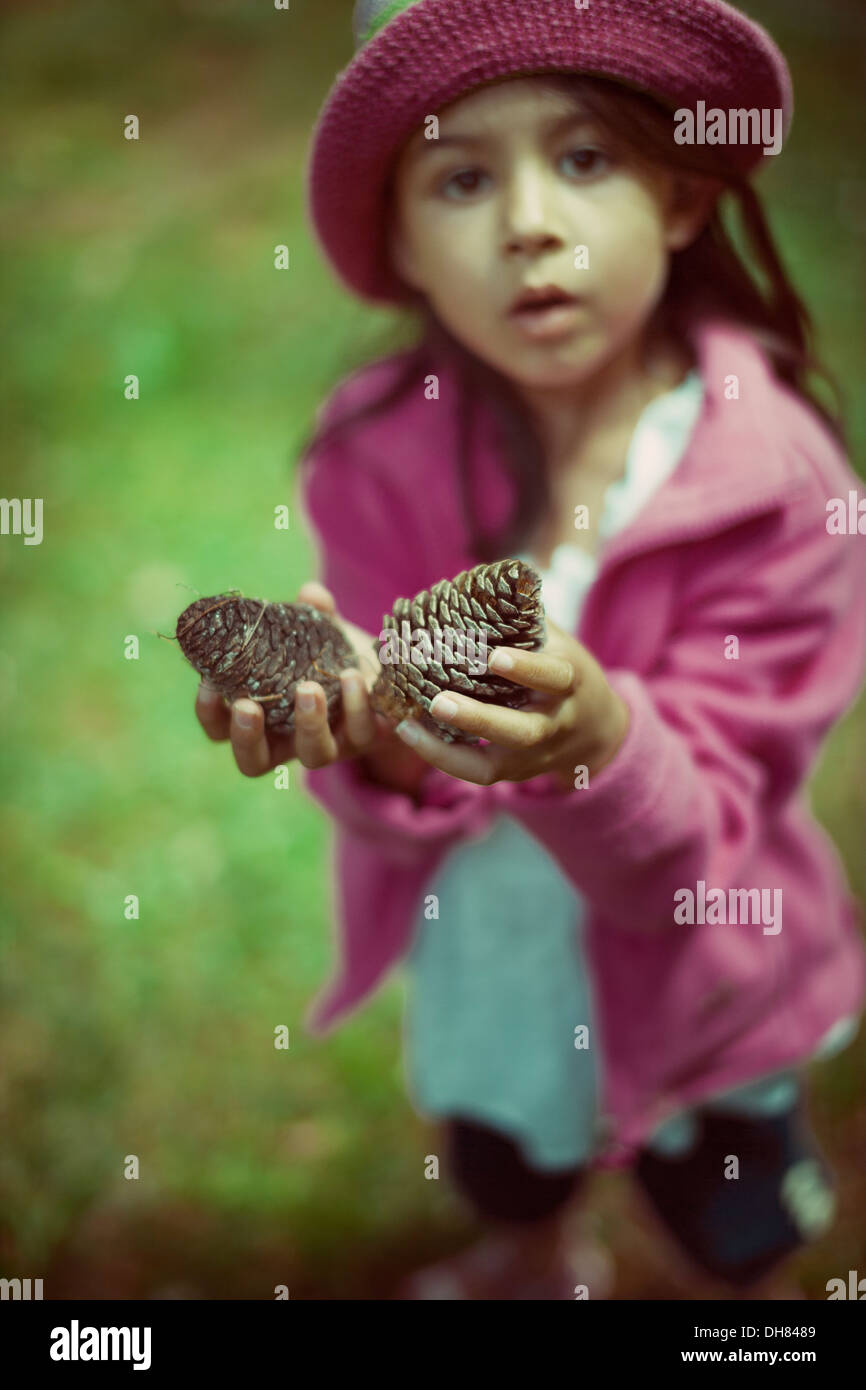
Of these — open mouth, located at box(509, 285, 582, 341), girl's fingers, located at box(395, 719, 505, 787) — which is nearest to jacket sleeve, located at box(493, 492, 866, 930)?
girl's fingers, located at box(395, 719, 505, 787)

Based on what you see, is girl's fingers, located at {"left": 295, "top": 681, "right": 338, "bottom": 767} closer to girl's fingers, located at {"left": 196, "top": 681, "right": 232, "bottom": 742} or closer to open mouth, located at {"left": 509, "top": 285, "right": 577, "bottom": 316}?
girl's fingers, located at {"left": 196, "top": 681, "right": 232, "bottom": 742}

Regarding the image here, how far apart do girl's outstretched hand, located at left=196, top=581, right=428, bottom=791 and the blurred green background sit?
0.11m

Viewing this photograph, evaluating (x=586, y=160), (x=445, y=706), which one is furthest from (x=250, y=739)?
(x=586, y=160)

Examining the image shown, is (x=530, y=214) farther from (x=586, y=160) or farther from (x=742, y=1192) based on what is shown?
(x=742, y=1192)

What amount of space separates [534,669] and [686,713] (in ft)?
0.85

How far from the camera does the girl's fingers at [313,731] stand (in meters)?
0.70

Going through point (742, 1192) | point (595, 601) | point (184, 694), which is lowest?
point (742, 1192)

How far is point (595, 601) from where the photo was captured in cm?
91

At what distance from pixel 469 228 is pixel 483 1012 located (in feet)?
2.36

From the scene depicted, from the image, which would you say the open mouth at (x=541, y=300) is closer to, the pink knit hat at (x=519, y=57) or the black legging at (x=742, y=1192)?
the pink knit hat at (x=519, y=57)

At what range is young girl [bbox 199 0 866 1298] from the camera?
2.47ft

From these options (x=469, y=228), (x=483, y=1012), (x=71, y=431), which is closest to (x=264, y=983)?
(x=483, y=1012)

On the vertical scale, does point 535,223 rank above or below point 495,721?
above
